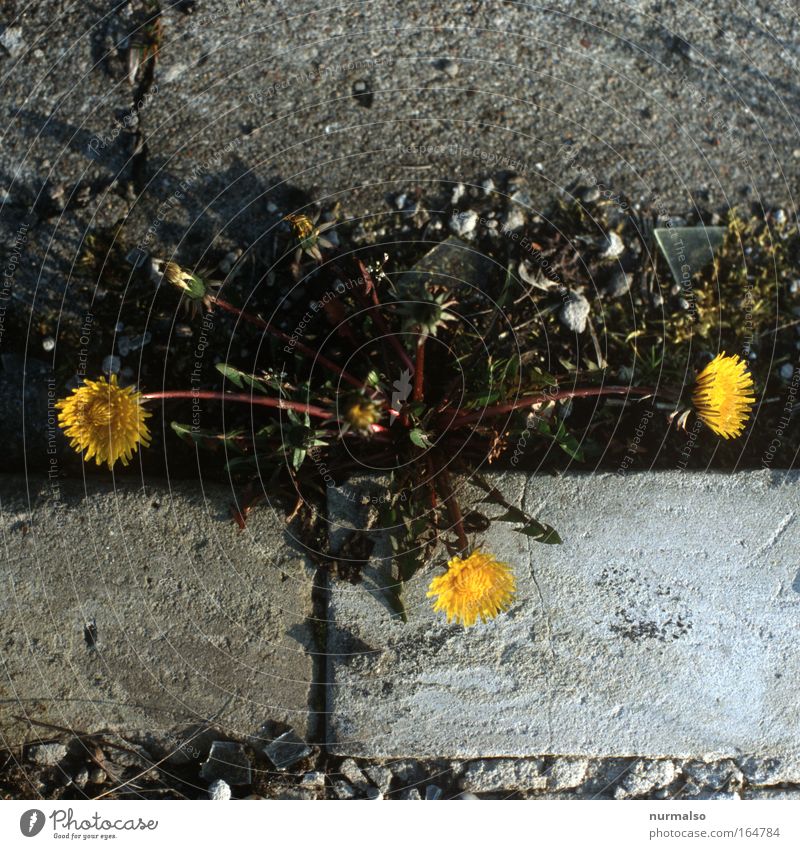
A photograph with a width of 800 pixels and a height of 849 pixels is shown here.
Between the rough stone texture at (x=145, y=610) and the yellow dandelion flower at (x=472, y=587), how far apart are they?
0.34m

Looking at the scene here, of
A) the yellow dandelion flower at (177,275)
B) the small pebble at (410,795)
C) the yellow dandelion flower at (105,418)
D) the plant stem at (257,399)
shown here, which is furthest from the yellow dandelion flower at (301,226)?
the small pebble at (410,795)

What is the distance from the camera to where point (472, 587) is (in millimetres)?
1401

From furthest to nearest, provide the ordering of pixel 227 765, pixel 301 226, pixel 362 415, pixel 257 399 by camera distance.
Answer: pixel 227 765, pixel 301 226, pixel 257 399, pixel 362 415

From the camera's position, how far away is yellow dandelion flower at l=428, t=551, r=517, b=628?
4.57 ft

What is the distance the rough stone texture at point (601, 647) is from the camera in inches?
62.3

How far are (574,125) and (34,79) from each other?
1.21m

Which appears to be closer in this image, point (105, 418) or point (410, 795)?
point (105, 418)

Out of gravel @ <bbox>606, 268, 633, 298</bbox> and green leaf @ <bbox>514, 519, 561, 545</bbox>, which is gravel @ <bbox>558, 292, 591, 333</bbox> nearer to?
gravel @ <bbox>606, 268, 633, 298</bbox>

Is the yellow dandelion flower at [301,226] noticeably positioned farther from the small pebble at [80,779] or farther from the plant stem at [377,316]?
the small pebble at [80,779]

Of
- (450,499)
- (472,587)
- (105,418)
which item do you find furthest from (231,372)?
(472,587)

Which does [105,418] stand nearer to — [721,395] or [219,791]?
[219,791]

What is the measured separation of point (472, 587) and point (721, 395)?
0.60 m
